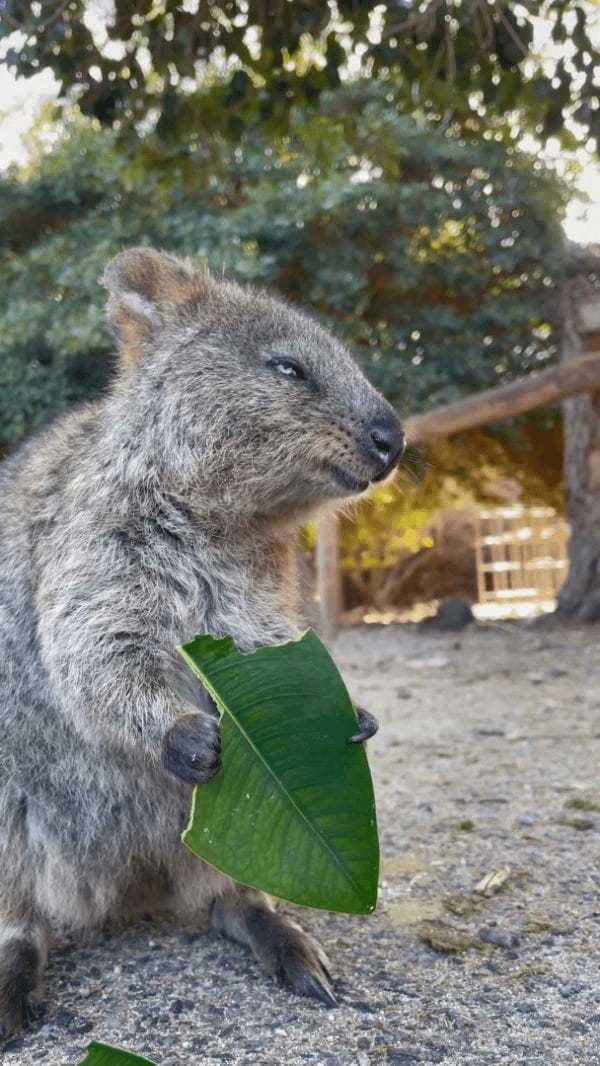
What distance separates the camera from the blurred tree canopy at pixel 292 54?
11.3 feet

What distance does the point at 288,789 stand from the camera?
5.95 feet

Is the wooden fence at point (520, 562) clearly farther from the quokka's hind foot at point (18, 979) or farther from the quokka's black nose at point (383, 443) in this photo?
the quokka's hind foot at point (18, 979)

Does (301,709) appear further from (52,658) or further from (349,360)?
(349,360)

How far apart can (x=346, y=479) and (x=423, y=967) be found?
107 cm

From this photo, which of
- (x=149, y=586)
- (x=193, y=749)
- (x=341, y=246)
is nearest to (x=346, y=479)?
(x=149, y=586)

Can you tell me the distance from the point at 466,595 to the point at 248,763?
13.3m

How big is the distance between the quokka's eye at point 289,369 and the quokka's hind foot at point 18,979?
1.31 meters

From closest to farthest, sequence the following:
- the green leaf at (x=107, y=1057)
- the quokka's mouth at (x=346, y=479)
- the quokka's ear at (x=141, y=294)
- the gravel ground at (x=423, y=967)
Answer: the green leaf at (x=107, y=1057), the gravel ground at (x=423, y=967), the quokka's mouth at (x=346, y=479), the quokka's ear at (x=141, y=294)

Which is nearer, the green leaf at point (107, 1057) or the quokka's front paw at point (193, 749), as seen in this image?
the green leaf at point (107, 1057)

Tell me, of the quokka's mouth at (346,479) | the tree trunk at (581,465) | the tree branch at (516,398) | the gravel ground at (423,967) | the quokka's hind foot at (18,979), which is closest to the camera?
the gravel ground at (423,967)

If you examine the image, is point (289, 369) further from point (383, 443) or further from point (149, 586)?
point (149, 586)

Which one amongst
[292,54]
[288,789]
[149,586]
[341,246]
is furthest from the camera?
[341,246]

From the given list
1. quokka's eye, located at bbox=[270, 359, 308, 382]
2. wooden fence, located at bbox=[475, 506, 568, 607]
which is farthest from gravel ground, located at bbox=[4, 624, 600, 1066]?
wooden fence, located at bbox=[475, 506, 568, 607]

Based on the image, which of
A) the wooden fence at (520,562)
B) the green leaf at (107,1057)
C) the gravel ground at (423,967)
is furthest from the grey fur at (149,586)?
the wooden fence at (520,562)
